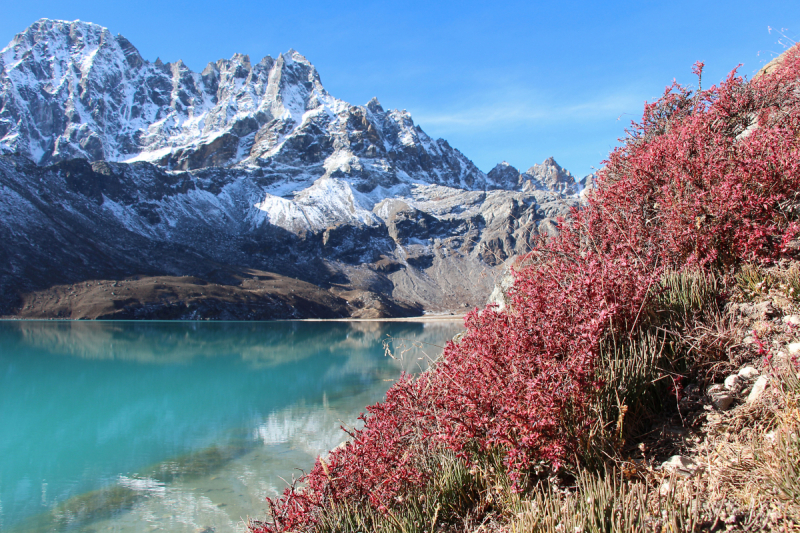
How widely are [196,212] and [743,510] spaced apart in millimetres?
147595

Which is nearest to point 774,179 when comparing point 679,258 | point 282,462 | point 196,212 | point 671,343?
point 679,258

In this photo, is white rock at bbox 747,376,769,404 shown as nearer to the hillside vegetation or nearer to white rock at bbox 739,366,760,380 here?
the hillside vegetation

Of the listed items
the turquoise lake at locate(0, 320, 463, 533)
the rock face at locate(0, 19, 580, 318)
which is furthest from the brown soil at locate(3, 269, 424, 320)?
Result: the turquoise lake at locate(0, 320, 463, 533)

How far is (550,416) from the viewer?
9.04 feet

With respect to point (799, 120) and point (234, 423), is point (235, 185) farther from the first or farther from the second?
point (799, 120)

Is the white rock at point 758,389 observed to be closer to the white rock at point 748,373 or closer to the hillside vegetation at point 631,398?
the hillside vegetation at point 631,398

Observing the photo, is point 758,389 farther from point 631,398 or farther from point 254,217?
point 254,217

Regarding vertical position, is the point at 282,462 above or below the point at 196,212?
below

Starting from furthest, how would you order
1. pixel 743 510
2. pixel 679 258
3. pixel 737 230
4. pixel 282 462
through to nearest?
pixel 282 462 → pixel 679 258 → pixel 737 230 → pixel 743 510

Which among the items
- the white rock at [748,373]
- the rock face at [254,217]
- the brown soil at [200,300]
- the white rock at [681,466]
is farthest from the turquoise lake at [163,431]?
the rock face at [254,217]

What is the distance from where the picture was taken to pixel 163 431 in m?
15.8

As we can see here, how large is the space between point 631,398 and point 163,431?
16.8 metres

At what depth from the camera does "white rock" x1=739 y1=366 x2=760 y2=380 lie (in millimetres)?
2979

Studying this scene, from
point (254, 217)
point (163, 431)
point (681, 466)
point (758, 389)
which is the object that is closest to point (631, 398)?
point (681, 466)
